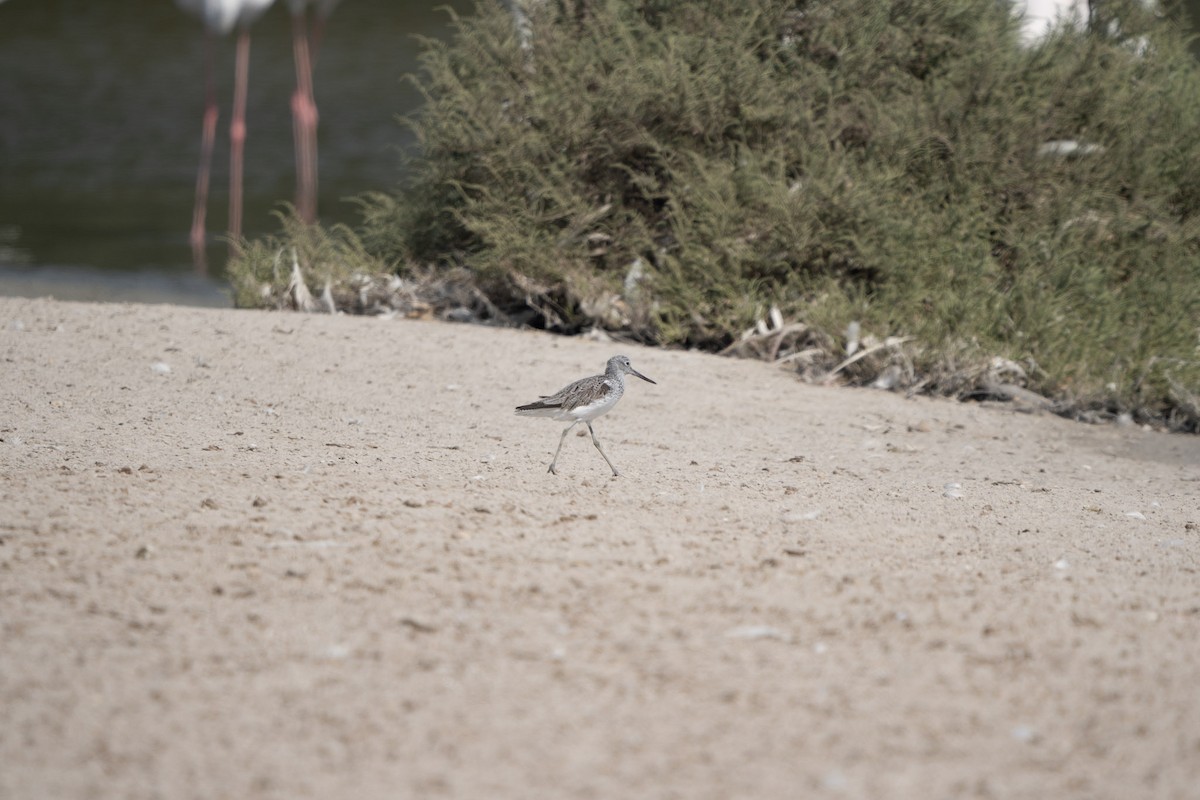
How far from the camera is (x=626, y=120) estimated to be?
8.54 metres

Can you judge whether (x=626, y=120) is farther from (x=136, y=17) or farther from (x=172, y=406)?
(x=136, y=17)

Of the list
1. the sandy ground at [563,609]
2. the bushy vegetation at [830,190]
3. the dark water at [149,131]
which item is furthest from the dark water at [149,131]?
the sandy ground at [563,609]

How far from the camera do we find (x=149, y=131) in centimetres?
2684

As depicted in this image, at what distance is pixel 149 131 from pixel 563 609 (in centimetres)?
2557

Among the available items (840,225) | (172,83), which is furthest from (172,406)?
(172,83)

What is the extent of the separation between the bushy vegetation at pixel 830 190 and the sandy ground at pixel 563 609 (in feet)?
5.19

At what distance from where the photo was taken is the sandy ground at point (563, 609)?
2832 millimetres

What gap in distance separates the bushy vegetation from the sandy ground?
1.58 meters

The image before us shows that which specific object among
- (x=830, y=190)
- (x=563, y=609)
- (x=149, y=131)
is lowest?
(x=563, y=609)

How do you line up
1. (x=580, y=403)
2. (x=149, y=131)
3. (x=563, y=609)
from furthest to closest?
(x=149, y=131) → (x=580, y=403) → (x=563, y=609)

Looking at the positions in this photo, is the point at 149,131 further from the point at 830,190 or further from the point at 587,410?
the point at 587,410

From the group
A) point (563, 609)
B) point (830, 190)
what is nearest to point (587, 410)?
point (563, 609)

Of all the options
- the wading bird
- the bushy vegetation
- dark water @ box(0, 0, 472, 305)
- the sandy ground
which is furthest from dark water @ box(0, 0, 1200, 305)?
the wading bird

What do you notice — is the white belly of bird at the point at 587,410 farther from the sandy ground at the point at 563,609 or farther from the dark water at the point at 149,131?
the dark water at the point at 149,131
